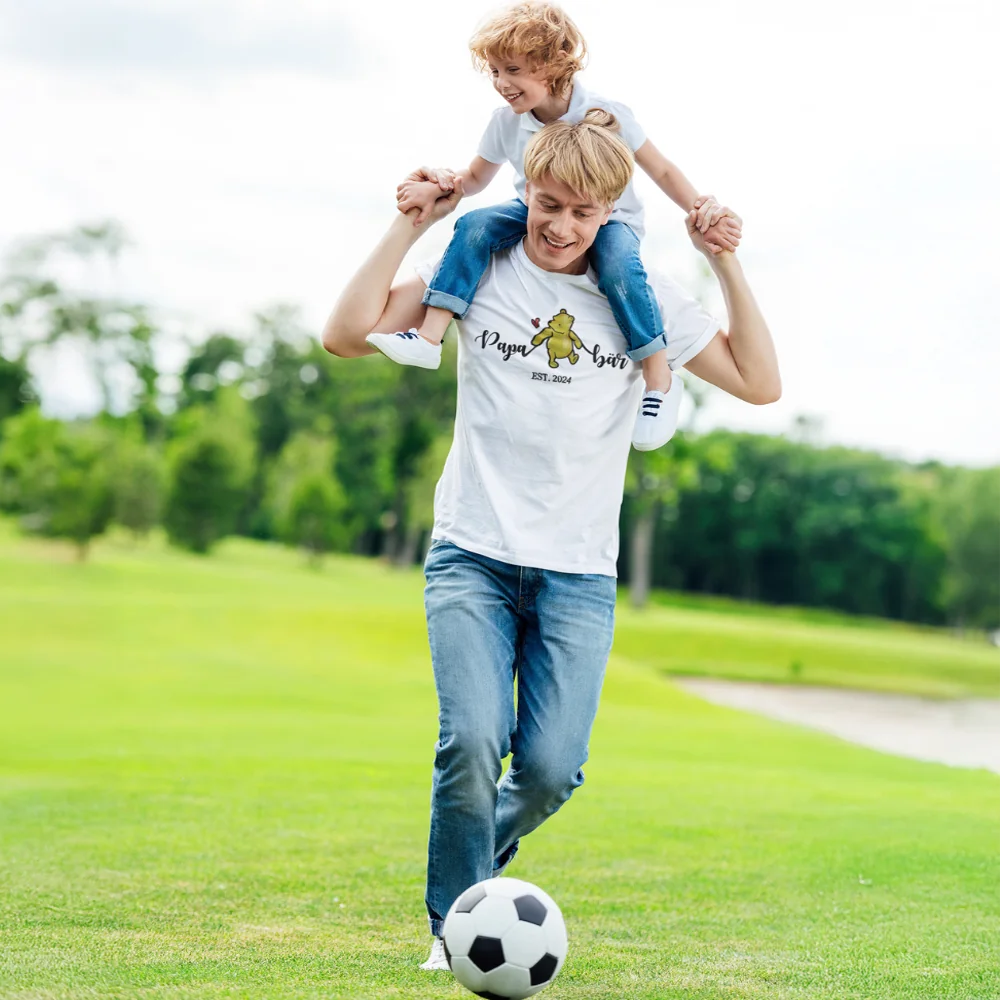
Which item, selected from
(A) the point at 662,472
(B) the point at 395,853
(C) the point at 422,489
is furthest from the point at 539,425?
(C) the point at 422,489

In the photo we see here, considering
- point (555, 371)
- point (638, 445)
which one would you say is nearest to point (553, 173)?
point (555, 371)

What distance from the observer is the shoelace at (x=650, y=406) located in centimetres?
454

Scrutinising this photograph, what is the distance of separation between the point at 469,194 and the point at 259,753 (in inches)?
371

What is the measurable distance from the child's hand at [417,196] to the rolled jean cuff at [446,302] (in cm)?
35

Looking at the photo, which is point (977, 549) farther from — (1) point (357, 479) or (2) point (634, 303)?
(2) point (634, 303)

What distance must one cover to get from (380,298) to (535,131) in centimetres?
86

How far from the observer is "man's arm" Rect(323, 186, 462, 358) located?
14.6ft

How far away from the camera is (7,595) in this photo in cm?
3044

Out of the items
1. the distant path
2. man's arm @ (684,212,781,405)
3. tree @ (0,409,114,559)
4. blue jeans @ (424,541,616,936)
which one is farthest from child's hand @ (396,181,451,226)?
tree @ (0,409,114,559)

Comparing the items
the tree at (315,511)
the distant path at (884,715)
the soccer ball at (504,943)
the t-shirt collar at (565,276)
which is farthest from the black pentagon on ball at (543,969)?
the tree at (315,511)

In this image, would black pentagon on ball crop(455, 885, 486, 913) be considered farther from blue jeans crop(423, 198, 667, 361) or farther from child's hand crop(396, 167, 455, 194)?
child's hand crop(396, 167, 455, 194)

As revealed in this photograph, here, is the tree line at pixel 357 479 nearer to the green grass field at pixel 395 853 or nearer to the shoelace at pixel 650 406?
the green grass field at pixel 395 853

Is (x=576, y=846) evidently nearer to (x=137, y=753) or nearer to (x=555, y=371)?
(x=555, y=371)

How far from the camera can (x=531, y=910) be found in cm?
394
